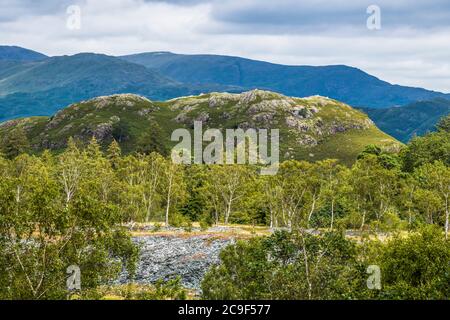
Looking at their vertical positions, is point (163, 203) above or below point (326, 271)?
below

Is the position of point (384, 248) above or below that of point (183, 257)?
above

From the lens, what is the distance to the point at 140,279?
253 feet

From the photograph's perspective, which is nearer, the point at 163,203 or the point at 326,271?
the point at 326,271

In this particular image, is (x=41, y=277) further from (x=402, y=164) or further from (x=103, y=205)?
(x=402, y=164)

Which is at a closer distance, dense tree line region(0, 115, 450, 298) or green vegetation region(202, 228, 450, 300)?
dense tree line region(0, 115, 450, 298)

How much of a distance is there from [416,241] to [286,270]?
12081 mm

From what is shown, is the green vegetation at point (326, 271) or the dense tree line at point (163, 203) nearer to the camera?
the dense tree line at point (163, 203)

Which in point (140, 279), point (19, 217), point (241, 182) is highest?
point (19, 217)

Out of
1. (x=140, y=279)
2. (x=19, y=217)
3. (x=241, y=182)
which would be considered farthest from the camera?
(x=241, y=182)
